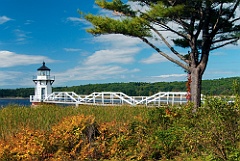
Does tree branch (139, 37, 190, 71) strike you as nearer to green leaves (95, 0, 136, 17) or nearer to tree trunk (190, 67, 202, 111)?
tree trunk (190, 67, 202, 111)

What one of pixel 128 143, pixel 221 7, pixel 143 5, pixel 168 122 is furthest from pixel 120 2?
pixel 128 143

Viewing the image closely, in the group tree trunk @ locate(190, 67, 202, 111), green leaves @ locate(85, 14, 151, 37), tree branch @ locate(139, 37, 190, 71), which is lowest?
tree trunk @ locate(190, 67, 202, 111)

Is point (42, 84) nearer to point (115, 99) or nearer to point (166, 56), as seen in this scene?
point (115, 99)

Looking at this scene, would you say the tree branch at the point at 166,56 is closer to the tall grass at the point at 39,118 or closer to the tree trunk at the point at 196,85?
the tree trunk at the point at 196,85

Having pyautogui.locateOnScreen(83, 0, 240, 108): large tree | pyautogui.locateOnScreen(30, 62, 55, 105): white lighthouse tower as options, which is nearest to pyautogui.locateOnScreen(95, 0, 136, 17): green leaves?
pyautogui.locateOnScreen(83, 0, 240, 108): large tree

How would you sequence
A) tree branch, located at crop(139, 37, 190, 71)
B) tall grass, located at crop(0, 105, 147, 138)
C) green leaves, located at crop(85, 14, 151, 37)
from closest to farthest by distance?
tall grass, located at crop(0, 105, 147, 138), green leaves, located at crop(85, 14, 151, 37), tree branch, located at crop(139, 37, 190, 71)

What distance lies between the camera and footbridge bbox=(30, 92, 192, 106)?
67.9 feet

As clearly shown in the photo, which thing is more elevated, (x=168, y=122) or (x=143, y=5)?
(x=143, y=5)

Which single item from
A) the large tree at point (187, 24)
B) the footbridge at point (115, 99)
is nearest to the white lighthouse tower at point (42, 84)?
the footbridge at point (115, 99)

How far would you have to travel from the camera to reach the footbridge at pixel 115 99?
2069 cm

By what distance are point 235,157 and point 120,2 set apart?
26.1ft

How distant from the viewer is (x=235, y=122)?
5320 millimetres

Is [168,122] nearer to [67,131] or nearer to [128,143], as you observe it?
[128,143]

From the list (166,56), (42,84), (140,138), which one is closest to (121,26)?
(166,56)
